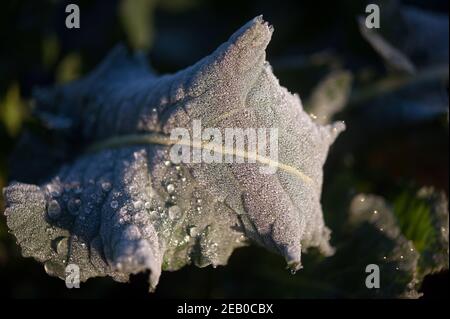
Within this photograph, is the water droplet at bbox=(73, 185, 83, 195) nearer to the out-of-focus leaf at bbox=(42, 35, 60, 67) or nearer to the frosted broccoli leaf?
the frosted broccoli leaf

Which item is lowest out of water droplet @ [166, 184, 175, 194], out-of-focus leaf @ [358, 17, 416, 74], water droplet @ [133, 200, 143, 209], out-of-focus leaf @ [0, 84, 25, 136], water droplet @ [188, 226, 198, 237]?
water droplet @ [188, 226, 198, 237]

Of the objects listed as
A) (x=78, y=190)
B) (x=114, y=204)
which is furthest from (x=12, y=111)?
(x=114, y=204)

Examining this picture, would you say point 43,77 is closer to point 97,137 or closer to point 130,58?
point 130,58

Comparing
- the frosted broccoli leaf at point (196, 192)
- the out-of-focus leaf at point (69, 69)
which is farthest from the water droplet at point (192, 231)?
the out-of-focus leaf at point (69, 69)

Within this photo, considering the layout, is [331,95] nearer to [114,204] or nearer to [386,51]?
[386,51]

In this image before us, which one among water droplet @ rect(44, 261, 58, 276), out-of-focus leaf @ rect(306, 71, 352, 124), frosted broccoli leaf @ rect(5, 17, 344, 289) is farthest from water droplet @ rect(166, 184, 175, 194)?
out-of-focus leaf @ rect(306, 71, 352, 124)

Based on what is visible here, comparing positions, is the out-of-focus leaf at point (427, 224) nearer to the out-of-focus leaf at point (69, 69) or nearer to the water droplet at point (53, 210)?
the water droplet at point (53, 210)
